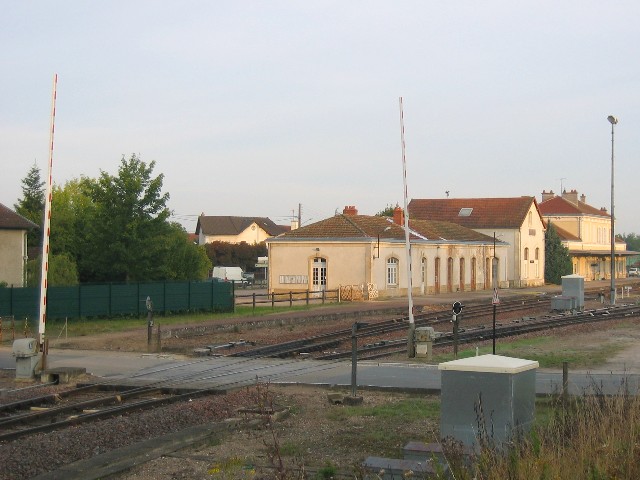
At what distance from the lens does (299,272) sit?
159 feet

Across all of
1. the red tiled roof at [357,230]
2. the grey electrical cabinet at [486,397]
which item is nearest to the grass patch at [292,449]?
the grey electrical cabinet at [486,397]

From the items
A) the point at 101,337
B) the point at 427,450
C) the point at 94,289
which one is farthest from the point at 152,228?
the point at 427,450

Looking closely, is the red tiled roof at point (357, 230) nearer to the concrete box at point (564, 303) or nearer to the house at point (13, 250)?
the concrete box at point (564, 303)

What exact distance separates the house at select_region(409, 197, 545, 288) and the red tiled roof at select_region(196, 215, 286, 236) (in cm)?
4109

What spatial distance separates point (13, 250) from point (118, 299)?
7770mm

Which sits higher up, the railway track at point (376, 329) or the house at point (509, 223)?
the house at point (509, 223)

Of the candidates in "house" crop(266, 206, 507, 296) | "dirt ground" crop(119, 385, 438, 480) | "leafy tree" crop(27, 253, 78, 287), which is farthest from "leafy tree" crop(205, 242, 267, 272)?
"dirt ground" crop(119, 385, 438, 480)

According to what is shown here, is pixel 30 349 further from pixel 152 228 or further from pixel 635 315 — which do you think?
pixel 635 315

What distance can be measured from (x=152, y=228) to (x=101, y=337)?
1160 cm

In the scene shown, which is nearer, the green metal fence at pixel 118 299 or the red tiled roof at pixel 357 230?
the green metal fence at pixel 118 299

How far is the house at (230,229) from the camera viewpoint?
109125mm

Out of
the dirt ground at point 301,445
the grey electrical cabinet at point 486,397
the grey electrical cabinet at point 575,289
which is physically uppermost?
the grey electrical cabinet at point 575,289

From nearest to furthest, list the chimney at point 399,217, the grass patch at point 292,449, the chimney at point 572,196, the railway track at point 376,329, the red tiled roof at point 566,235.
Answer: the grass patch at point 292,449 < the railway track at point 376,329 < the chimney at point 399,217 < the red tiled roof at point 566,235 < the chimney at point 572,196

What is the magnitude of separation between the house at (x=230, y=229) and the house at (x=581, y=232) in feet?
123
